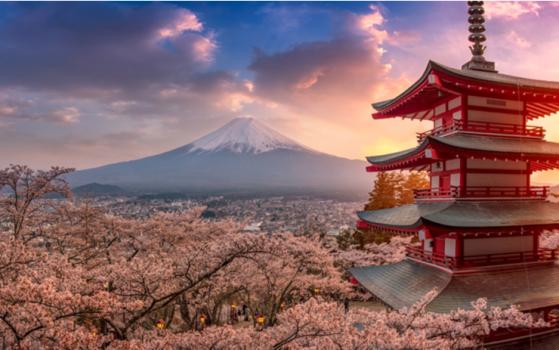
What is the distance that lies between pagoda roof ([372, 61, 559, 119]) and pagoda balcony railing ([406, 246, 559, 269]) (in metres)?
4.80

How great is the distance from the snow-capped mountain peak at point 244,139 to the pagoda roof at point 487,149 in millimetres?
146883

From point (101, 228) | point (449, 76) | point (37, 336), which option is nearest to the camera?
point (37, 336)

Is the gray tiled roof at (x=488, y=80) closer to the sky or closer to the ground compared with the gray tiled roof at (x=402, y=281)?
closer to the sky

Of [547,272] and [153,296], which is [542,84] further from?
[153,296]

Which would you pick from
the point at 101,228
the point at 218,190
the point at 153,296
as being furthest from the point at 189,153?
the point at 153,296

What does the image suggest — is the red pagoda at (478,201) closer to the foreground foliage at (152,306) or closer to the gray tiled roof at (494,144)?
the gray tiled roof at (494,144)

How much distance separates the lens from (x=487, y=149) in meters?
9.89

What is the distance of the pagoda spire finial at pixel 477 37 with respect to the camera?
39.9 feet

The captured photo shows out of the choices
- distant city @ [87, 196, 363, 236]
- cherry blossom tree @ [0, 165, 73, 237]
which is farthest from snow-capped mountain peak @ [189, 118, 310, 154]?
cherry blossom tree @ [0, 165, 73, 237]

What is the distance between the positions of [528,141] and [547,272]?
404 centimetres

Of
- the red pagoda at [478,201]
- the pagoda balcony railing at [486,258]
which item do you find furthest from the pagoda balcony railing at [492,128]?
the pagoda balcony railing at [486,258]

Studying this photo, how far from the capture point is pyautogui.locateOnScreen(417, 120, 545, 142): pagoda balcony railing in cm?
1083

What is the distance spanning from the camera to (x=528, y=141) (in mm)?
11156

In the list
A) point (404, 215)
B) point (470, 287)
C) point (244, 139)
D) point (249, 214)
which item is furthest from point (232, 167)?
point (470, 287)
